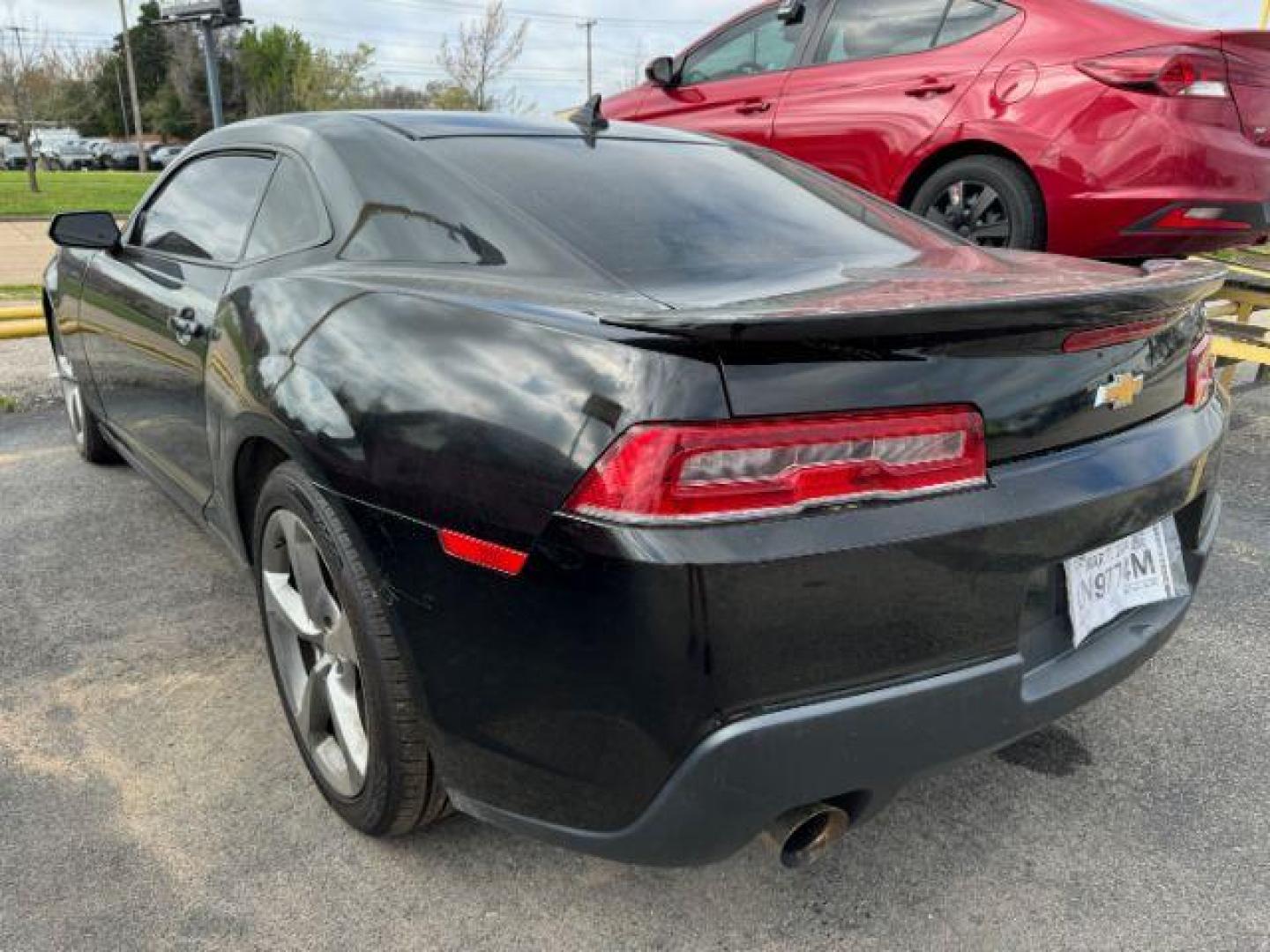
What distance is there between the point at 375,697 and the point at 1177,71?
3.93 metres

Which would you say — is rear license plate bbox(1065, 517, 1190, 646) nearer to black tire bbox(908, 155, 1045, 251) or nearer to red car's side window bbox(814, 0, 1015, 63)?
black tire bbox(908, 155, 1045, 251)

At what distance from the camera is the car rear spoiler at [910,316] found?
53.5 inches

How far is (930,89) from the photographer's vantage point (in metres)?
4.66

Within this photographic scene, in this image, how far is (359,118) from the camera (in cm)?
250

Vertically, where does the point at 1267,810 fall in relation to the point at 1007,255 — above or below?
below

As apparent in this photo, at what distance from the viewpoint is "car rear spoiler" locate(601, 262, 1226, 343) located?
4.46 feet

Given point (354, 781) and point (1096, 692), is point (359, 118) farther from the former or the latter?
point (1096, 692)

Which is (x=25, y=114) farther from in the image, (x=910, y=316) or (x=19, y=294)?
(x=910, y=316)

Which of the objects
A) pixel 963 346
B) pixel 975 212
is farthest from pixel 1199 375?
pixel 975 212

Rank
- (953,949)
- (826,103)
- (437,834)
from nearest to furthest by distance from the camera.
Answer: (953,949)
(437,834)
(826,103)

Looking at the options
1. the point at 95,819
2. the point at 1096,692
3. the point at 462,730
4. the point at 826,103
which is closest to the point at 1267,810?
the point at 1096,692

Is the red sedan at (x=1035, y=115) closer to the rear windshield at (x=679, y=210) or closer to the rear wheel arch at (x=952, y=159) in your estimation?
the rear wheel arch at (x=952, y=159)

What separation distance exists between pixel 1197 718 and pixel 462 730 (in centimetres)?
189

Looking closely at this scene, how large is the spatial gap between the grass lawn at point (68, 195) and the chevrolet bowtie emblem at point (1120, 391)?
15.8m
